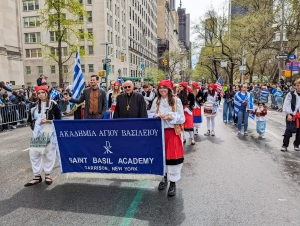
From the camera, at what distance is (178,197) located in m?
4.61

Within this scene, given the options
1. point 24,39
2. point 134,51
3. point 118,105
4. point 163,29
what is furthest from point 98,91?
point 163,29

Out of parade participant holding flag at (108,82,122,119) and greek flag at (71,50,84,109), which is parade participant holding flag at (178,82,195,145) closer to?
parade participant holding flag at (108,82,122,119)

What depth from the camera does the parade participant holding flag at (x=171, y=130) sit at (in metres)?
4.63

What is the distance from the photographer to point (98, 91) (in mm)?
6301

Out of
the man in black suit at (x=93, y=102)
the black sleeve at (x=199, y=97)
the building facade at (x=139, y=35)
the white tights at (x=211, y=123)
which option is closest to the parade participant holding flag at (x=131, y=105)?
the man in black suit at (x=93, y=102)

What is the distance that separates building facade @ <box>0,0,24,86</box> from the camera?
26.7 m

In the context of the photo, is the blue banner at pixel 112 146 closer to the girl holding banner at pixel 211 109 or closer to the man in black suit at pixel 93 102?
the man in black suit at pixel 93 102

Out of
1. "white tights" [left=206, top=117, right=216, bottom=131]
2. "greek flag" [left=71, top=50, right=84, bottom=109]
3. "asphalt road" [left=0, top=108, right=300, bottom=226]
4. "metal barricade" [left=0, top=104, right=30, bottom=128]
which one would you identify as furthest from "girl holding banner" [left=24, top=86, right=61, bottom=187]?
"metal barricade" [left=0, top=104, right=30, bottom=128]

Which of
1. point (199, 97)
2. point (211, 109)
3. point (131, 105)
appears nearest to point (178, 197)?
point (131, 105)

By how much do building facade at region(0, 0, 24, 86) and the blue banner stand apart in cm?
2493

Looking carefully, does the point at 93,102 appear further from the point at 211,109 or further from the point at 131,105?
the point at 211,109

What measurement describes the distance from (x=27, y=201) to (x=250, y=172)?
4.20 metres

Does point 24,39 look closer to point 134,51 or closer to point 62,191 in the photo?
point 134,51

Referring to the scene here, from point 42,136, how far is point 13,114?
29.7 ft
